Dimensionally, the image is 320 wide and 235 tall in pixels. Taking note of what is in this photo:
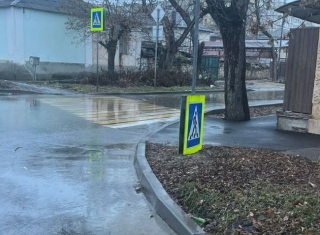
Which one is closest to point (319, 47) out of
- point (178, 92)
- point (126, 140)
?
point (126, 140)

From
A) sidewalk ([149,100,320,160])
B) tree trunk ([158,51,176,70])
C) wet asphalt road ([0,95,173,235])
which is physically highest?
tree trunk ([158,51,176,70])

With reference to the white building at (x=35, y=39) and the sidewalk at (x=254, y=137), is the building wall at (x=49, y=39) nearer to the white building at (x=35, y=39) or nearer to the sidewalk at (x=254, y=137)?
the white building at (x=35, y=39)

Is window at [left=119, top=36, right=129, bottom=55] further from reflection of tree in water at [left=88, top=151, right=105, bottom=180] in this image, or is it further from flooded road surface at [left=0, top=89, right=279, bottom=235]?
reflection of tree in water at [left=88, top=151, right=105, bottom=180]

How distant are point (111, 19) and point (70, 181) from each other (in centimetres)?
1807

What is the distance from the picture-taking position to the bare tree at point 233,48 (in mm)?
11172

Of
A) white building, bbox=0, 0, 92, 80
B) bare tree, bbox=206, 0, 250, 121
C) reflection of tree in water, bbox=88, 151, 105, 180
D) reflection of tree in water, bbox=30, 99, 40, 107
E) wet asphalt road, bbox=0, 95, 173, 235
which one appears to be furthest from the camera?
white building, bbox=0, 0, 92, 80

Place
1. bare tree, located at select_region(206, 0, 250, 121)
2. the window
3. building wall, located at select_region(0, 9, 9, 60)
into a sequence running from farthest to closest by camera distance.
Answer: the window, building wall, located at select_region(0, 9, 9, 60), bare tree, located at select_region(206, 0, 250, 121)

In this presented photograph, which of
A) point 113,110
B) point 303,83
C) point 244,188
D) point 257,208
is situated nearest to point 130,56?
point 113,110

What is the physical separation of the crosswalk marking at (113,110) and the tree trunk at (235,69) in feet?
6.60

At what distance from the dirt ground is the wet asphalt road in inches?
19.3

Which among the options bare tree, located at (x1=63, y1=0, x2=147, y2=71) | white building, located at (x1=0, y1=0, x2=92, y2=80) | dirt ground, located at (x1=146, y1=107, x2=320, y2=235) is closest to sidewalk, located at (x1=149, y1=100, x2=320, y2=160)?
dirt ground, located at (x1=146, y1=107, x2=320, y2=235)

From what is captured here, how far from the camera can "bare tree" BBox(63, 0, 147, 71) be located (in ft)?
76.4

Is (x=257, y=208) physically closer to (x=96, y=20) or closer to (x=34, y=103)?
(x=34, y=103)

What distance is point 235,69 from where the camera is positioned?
1172 centimetres
